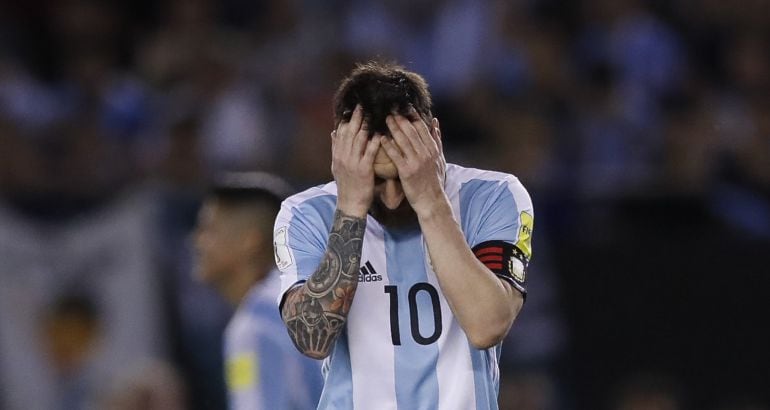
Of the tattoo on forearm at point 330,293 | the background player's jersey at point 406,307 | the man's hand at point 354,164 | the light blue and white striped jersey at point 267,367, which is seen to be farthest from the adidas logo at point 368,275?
the light blue and white striped jersey at point 267,367

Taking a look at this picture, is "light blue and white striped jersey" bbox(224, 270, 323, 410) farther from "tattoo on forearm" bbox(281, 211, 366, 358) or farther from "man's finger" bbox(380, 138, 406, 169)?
"man's finger" bbox(380, 138, 406, 169)

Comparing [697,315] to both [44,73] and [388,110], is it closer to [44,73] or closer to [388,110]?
[44,73]

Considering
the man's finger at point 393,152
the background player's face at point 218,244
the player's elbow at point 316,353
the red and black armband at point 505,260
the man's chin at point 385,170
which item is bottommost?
the background player's face at point 218,244

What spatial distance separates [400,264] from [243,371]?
172 cm

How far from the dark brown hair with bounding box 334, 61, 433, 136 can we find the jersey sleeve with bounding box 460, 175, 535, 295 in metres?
0.31

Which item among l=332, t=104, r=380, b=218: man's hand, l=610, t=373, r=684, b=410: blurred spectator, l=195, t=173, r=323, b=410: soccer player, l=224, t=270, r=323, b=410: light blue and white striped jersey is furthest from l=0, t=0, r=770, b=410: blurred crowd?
l=332, t=104, r=380, b=218: man's hand

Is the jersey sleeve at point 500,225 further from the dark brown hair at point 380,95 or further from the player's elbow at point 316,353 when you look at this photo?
the player's elbow at point 316,353

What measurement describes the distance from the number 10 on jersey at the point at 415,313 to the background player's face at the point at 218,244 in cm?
238

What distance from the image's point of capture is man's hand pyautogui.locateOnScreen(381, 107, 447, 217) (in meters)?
4.12

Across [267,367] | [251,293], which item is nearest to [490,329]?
[267,367]

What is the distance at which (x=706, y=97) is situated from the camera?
11.4 m

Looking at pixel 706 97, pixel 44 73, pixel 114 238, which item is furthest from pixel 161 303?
pixel 706 97

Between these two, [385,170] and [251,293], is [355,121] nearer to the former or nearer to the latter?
[385,170]

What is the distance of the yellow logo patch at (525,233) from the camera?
4328mm
